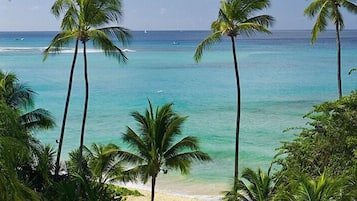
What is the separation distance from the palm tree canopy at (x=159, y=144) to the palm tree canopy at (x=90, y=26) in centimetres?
257

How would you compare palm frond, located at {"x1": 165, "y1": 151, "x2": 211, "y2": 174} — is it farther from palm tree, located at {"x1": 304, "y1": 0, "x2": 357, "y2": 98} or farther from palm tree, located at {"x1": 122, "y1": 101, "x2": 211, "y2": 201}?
palm tree, located at {"x1": 304, "y1": 0, "x2": 357, "y2": 98}

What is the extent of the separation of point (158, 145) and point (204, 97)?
118 feet

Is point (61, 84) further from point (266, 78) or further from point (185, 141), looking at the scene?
point (185, 141)

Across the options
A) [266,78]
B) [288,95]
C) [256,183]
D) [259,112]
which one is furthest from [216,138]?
[266,78]

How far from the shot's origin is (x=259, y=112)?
141ft

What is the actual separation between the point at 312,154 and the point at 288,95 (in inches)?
1476

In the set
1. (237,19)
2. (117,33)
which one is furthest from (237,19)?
(117,33)

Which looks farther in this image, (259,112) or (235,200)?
(259,112)

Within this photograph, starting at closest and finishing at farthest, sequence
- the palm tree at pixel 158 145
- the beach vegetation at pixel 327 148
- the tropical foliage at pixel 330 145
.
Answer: the beach vegetation at pixel 327 148
the tropical foliage at pixel 330 145
the palm tree at pixel 158 145

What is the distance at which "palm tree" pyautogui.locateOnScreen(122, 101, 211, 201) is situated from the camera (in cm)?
1669

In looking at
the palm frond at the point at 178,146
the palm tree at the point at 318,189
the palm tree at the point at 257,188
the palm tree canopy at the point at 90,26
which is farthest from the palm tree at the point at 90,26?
the palm tree at the point at 318,189

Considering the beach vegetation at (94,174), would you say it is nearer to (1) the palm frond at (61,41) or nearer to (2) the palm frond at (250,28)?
(1) the palm frond at (61,41)

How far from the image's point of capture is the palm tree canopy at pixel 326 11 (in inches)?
813

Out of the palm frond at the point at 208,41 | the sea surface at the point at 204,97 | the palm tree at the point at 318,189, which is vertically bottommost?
the sea surface at the point at 204,97
